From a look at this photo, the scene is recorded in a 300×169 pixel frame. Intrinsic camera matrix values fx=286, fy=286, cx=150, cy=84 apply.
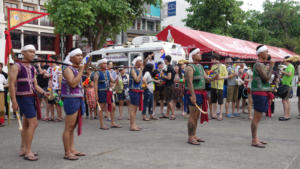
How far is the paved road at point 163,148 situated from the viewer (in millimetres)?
4406

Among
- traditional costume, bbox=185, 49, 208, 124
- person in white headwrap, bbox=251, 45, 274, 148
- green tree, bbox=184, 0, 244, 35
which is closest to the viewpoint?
person in white headwrap, bbox=251, 45, 274, 148

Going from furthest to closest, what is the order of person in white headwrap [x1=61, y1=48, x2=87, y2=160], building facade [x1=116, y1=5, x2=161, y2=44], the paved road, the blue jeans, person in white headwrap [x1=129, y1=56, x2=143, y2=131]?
building facade [x1=116, y1=5, x2=161, y2=44] < the blue jeans < person in white headwrap [x1=129, y1=56, x2=143, y2=131] < person in white headwrap [x1=61, y1=48, x2=87, y2=160] < the paved road

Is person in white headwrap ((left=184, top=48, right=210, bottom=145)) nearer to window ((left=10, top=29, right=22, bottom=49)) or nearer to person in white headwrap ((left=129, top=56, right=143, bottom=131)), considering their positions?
person in white headwrap ((left=129, top=56, right=143, bottom=131))

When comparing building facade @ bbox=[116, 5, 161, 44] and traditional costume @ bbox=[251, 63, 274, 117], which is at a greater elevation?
building facade @ bbox=[116, 5, 161, 44]

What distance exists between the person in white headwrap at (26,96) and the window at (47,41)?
25.6m

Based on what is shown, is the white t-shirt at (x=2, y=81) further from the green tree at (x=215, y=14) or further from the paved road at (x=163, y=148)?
the green tree at (x=215, y=14)

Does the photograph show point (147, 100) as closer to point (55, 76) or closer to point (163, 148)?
point (55, 76)

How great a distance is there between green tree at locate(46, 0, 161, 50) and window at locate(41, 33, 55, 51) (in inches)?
467

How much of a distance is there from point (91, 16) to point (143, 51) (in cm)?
501

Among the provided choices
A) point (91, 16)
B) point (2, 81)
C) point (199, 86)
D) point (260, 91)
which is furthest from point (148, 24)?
point (260, 91)

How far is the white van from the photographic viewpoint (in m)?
12.7

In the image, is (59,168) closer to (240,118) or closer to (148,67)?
(148,67)

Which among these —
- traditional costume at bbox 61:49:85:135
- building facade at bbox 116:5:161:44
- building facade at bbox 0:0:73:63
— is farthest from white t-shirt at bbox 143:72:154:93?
building facade at bbox 116:5:161:44

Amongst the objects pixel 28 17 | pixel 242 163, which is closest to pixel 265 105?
pixel 242 163
